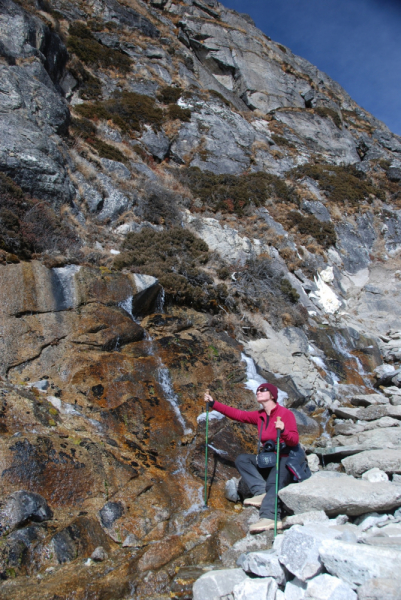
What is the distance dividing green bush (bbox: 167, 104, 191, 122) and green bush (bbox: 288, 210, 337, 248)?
10360mm

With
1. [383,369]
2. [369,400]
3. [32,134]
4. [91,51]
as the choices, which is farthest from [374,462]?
[91,51]

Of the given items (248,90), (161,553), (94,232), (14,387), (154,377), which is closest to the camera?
(161,553)

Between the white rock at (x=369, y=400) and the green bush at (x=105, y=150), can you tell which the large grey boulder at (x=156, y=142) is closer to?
the green bush at (x=105, y=150)

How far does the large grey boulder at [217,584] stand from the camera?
10.8 feet

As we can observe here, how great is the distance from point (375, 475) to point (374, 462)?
0.34 metres

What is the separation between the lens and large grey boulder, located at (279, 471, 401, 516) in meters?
4.03

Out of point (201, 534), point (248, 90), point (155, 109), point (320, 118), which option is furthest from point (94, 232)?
point (320, 118)

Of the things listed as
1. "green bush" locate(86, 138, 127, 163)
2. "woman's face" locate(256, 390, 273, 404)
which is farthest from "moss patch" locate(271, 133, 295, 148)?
"woman's face" locate(256, 390, 273, 404)

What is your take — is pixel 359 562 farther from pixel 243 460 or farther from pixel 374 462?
pixel 374 462

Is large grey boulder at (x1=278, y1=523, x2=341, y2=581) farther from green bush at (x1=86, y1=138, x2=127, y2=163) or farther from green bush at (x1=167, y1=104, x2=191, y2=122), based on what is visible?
green bush at (x1=167, y1=104, x2=191, y2=122)

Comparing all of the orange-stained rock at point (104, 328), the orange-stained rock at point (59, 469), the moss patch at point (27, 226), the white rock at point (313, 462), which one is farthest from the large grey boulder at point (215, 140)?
the orange-stained rock at point (59, 469)

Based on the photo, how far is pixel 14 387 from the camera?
6.31 meters

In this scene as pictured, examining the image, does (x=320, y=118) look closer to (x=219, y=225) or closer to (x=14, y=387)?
(x=219, y=225)

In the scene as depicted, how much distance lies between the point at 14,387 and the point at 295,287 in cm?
1271
